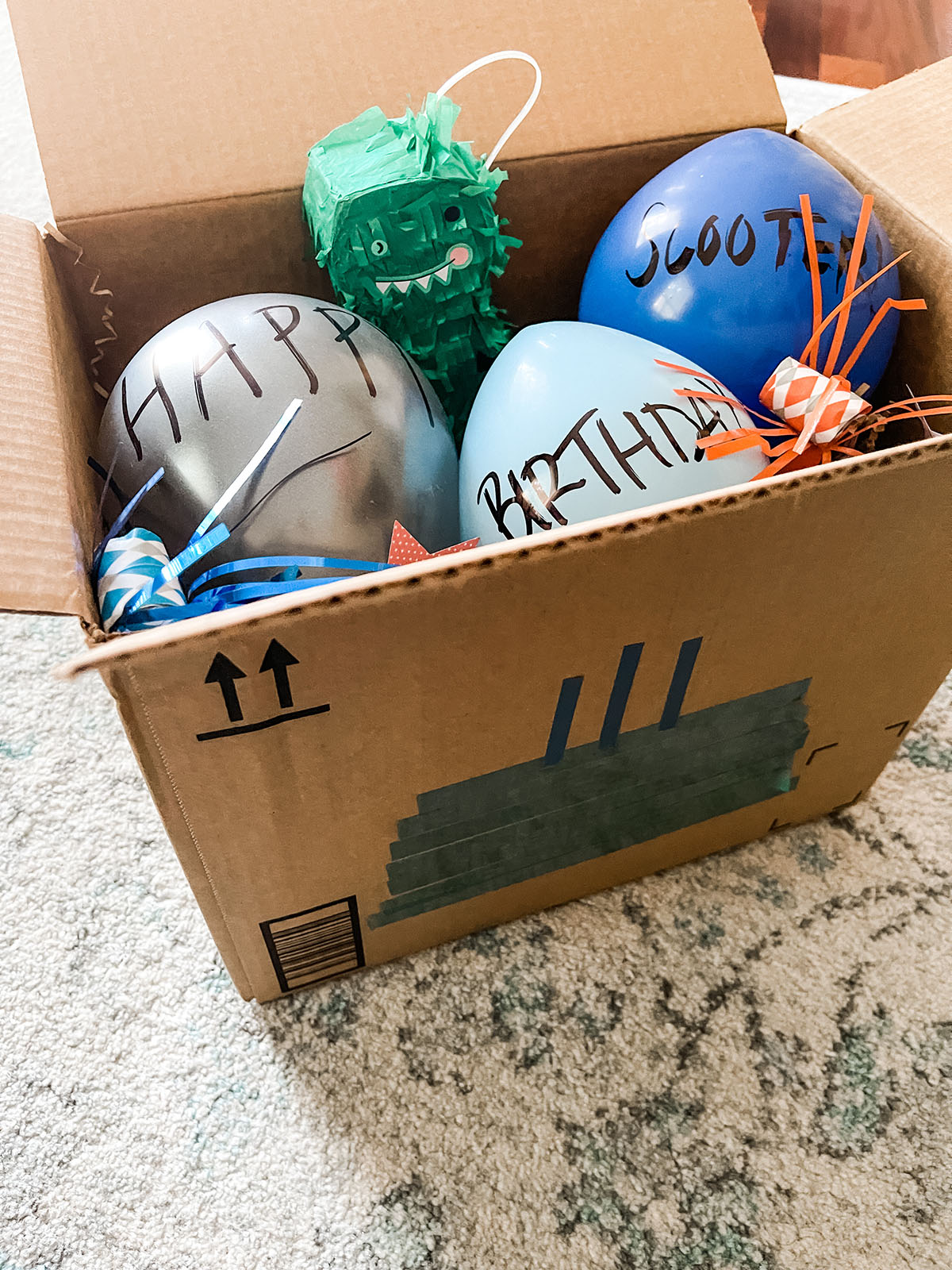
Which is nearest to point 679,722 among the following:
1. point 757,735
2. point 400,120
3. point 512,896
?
point 757,735

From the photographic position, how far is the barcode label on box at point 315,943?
1.99 ft

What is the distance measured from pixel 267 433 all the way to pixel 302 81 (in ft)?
0.97

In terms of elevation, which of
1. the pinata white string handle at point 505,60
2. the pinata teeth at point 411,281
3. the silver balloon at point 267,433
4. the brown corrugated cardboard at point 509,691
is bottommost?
the brown corrugated cardboard at point 509,691

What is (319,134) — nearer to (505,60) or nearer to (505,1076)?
(505,60)

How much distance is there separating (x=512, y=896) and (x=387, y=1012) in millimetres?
122

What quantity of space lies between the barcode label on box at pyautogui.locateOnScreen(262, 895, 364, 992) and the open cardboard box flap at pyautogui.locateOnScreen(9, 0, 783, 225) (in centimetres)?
48

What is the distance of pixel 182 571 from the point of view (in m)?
0.49

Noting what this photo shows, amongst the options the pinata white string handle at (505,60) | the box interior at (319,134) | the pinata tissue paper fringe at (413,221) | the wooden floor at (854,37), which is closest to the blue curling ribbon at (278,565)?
the box interior at (319,134)

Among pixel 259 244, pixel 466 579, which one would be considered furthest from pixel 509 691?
pixel 259 244

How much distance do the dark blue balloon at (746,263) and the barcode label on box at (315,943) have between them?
1.44 ft

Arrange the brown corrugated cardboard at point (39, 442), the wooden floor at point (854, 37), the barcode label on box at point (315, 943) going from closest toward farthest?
the brown corrugated cardboard at point (39, 442), the barcode label on box at point (315, 943), the wooden floor at point (854, 37)

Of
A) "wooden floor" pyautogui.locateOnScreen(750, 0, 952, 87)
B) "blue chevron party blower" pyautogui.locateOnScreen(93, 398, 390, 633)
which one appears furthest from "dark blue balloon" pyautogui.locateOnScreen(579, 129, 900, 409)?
"wooden floor" pyautogui.locateOnScreen(750, 0, 952, 87)

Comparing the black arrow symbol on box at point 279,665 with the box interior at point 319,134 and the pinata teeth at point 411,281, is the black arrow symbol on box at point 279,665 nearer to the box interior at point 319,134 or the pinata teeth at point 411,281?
the box interior at point 319,134

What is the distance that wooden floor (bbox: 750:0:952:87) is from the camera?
5.35 ft
